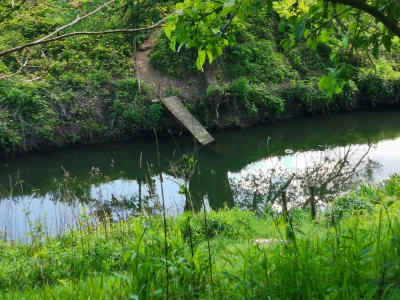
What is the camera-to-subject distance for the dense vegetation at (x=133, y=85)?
13977mm

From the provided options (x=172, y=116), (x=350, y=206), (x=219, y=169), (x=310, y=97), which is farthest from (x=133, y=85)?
(x=350, y=206)

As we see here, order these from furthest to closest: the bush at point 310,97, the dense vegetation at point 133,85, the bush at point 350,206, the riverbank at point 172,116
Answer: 1. the bush at point 310,97
2. the dense vegetation at point 133,85
3. the riverbank at point 172,116
4. the bush at point 350,206

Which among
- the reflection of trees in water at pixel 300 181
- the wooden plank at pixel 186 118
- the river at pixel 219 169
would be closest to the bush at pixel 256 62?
the river at pixel 219 169

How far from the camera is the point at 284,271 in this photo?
6.84ft

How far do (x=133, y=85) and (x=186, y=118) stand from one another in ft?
9.28

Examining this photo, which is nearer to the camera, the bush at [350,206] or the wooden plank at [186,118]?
the bush at [350,206]

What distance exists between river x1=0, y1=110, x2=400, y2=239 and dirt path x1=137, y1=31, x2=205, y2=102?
169 cm

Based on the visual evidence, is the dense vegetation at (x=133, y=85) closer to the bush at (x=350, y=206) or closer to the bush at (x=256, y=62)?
the bush at (x=256, y=62)

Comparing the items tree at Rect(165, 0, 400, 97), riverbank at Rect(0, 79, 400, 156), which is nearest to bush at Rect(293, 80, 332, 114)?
riverbank at Rect(0, 79, 400, 156)

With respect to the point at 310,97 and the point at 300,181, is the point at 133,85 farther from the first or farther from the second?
the point at 300,181

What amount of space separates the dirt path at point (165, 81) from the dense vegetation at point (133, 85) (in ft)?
0.44

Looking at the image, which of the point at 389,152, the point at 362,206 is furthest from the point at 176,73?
the point at 362,206

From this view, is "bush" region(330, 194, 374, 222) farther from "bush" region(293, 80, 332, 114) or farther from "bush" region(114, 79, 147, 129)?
"bush" region(293, 80, 332, 114)

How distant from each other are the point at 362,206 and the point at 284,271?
5165 mm
